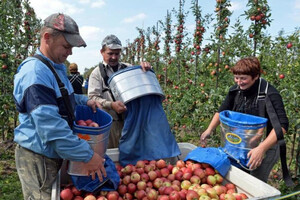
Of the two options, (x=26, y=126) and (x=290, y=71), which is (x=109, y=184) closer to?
(x=26, y=126)

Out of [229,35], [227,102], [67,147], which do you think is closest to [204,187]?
[227,102]

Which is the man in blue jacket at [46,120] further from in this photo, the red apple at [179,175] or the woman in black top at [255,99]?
the woman in black top at [255,99]

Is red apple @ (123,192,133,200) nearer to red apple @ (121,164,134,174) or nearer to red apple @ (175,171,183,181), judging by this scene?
red apple @ (121,164,134,174)

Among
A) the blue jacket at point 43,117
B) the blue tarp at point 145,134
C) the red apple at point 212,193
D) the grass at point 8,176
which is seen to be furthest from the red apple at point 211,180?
the grass at point 8,176

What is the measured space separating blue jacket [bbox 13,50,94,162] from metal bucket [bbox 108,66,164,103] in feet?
2.53

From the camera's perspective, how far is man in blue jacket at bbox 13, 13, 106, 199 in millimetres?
1388

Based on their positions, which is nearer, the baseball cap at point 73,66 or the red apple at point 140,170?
the red apple at point 140,170

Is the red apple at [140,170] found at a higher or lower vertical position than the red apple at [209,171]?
lower

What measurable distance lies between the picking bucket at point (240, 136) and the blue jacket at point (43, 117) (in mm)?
1028

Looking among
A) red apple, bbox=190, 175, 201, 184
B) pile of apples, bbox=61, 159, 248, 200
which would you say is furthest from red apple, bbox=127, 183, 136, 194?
red apple, bbox=190, 175, 201, 184

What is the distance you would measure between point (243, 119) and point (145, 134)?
34.0 inches

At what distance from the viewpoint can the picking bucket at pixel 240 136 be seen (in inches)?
72.2

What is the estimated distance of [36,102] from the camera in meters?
1.37

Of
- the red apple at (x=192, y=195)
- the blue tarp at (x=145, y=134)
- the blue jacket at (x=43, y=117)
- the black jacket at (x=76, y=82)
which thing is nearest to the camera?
the blue jacket at (x=43, y=117)
